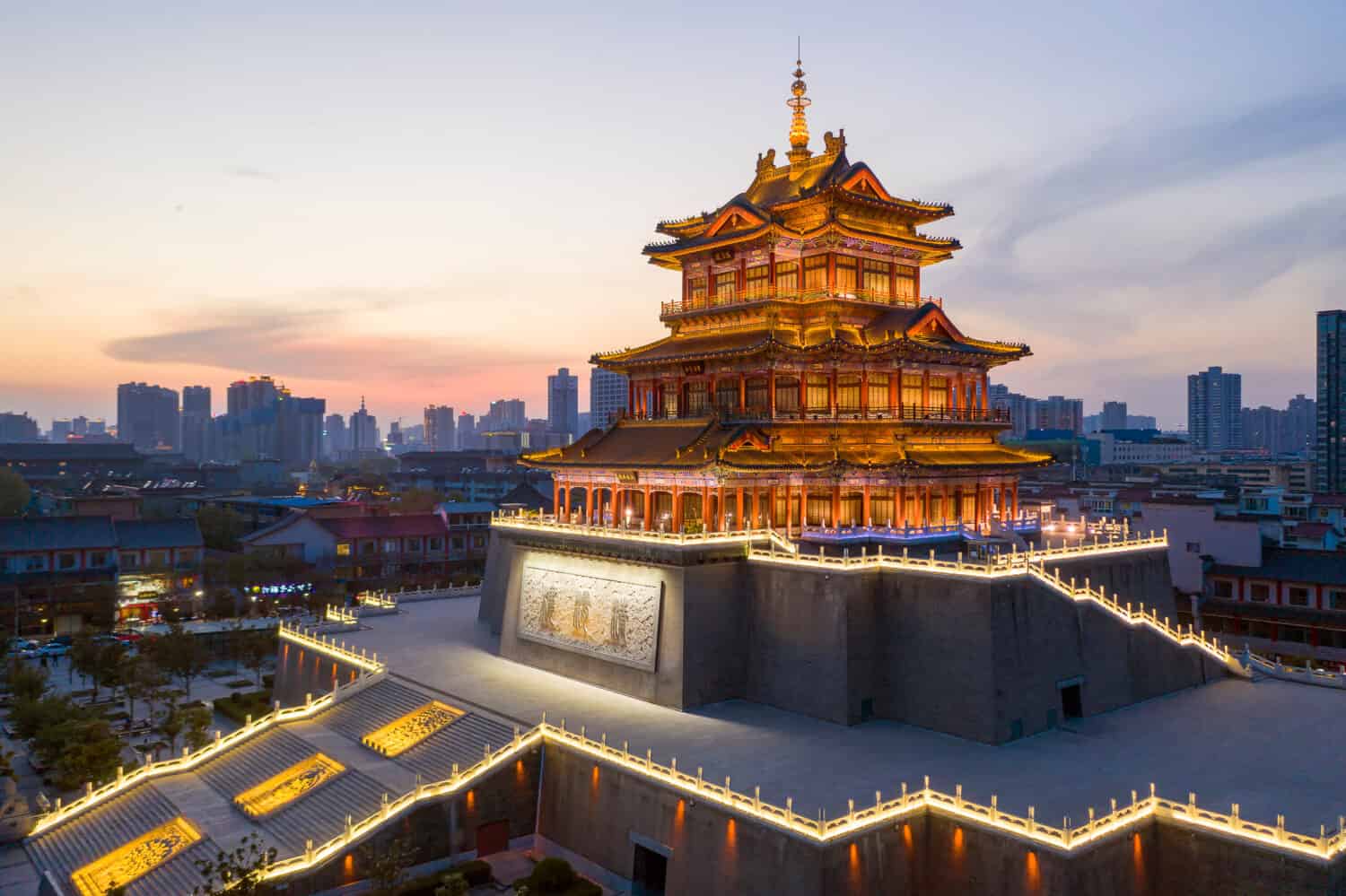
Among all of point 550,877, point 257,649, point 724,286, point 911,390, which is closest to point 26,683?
point 257,649

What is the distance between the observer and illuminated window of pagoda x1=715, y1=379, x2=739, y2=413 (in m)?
38.2

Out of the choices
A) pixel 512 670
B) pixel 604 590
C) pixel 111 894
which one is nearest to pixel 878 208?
pixel 604 590

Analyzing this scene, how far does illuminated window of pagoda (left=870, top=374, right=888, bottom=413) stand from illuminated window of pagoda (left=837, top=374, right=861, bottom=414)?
51 centimetres

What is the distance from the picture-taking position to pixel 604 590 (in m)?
34.1

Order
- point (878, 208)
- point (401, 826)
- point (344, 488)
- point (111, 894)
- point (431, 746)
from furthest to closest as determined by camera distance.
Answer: point (344, 488)
point (878, 208)
point (431, 746)
point (401, 826)
point (111, 894)

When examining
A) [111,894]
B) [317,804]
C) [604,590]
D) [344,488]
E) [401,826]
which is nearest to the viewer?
[111,894]

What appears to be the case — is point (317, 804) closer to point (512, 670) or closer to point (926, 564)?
point (512, 670)

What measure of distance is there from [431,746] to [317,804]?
353cm

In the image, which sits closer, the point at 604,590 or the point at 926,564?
the point at 926,564

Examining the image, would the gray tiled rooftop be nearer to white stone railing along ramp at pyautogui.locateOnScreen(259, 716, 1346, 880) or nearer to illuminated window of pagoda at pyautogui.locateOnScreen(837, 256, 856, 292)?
white stone railing along ramp at pyautogui.locateOnScreen(259, 716, 1346, 880)

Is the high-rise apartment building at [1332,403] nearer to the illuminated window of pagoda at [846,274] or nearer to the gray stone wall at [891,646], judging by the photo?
the gray stone wall at [891,646]

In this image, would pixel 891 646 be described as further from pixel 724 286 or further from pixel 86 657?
pixel 86 657

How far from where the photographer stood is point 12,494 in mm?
78750

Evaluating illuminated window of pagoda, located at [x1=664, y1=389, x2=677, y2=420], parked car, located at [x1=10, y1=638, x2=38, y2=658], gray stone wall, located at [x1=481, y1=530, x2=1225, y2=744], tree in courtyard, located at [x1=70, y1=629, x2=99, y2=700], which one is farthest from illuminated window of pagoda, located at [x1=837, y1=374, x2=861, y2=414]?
parked car, located at [x1=10, y1=638, x2=38, y2=658]
